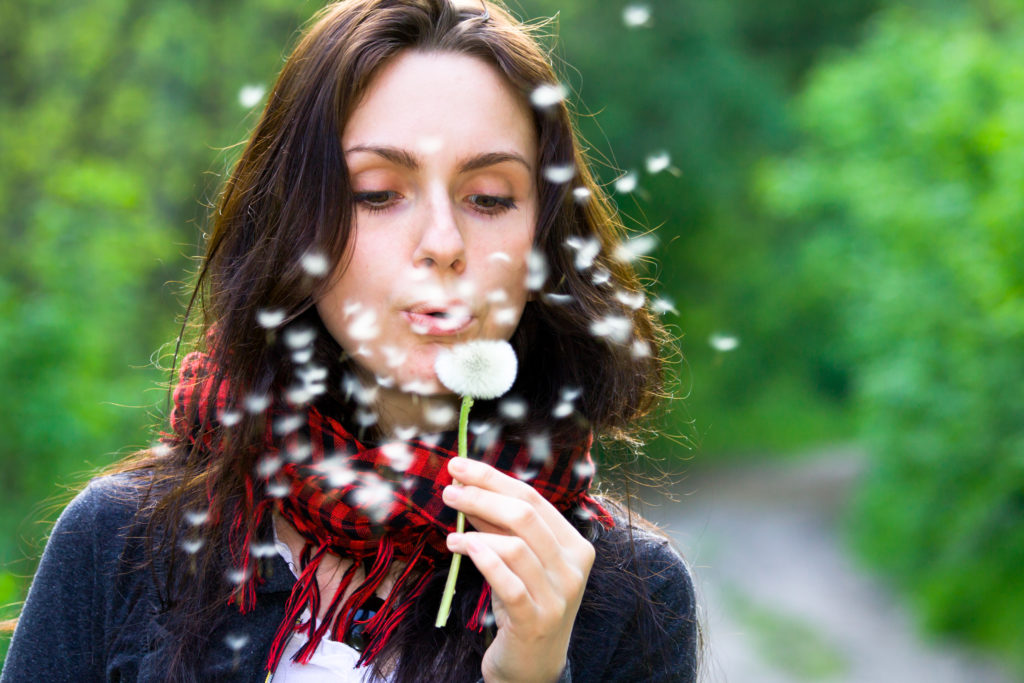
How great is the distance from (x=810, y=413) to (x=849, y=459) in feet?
9.98

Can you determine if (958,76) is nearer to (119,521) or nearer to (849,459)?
(119,521)

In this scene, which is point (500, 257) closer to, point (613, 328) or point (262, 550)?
point (613, 328)

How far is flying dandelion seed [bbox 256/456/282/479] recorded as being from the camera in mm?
1894

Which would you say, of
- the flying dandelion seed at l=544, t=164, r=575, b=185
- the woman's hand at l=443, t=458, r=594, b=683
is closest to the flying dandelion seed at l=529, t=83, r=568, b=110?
the flying dandelion seed at l=544, t=164, r=575, b=185

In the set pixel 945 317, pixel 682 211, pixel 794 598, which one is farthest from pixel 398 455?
pixel 682 211

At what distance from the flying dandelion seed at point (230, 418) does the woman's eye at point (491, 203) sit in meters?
0.61

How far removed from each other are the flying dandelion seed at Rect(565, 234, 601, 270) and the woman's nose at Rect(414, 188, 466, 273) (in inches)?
12.0

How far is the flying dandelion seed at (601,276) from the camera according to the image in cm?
206

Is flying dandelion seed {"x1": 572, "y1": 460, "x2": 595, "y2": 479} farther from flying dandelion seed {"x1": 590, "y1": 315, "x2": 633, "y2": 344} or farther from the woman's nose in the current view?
the woman's nose

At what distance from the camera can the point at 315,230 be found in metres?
1.79

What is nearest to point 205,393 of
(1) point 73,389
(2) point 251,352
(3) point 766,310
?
(2) point 251,352

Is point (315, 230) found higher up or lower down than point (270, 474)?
higher up

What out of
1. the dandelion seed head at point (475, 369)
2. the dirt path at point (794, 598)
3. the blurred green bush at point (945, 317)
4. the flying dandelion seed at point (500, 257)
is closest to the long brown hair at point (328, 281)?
the flying dandelion seed at point (500, 257)

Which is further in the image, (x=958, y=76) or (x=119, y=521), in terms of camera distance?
(x=958, y=76)
